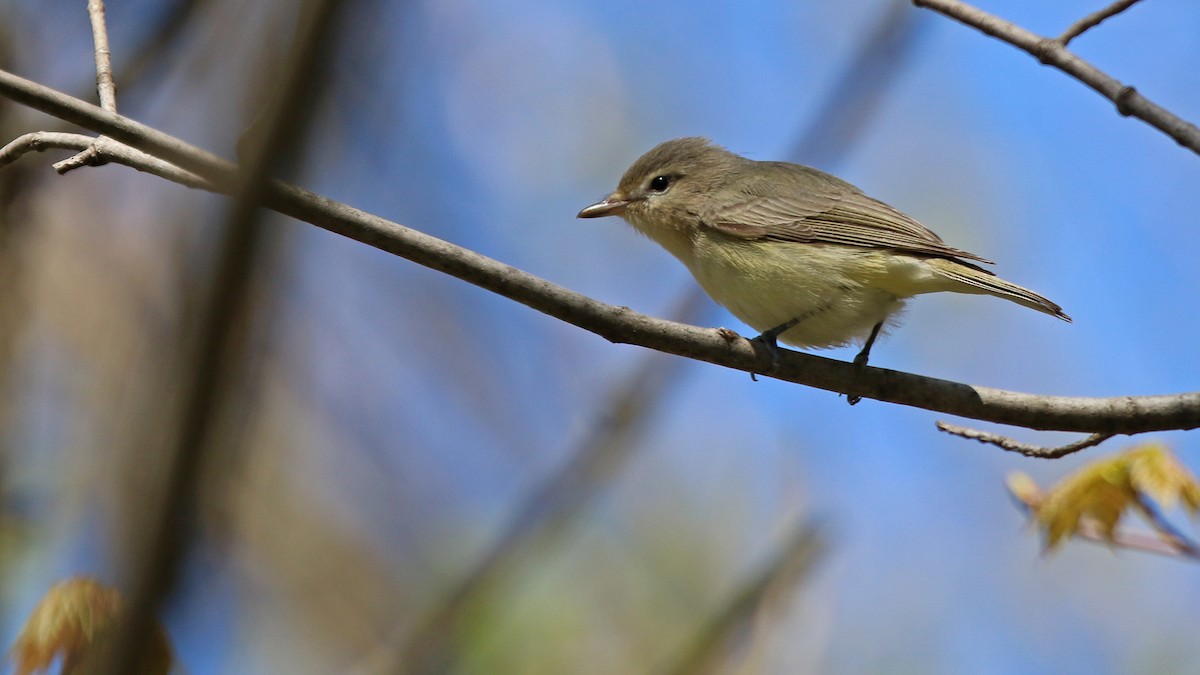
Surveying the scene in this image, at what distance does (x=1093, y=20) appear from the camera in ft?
10.5

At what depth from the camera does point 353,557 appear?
18.8 feet

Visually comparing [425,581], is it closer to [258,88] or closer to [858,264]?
[858,264]

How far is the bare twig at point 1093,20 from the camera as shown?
3.16 meters

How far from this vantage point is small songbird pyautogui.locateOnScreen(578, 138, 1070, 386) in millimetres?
4273

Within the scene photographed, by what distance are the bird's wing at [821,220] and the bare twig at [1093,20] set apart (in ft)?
3.71

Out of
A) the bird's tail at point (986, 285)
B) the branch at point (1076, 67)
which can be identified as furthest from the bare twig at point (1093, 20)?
the bird's tail at point (986, 285)

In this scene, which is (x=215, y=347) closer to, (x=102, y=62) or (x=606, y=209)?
(x=102, y=62)

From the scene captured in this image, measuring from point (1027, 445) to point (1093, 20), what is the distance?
1.35m

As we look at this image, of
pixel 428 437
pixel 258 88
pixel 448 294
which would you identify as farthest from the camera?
pixel 448 294

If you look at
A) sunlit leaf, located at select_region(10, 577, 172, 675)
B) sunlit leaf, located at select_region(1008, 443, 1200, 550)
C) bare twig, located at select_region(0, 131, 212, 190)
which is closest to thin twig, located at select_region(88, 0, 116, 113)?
bare twig, located at select_region(0, 131, 212, 190)

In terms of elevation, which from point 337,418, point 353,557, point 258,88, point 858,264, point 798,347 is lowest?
point 353,557

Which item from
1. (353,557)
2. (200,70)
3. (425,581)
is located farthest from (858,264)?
(353,557)

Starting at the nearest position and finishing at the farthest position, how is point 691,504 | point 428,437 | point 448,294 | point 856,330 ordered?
1. point 856,330
2. point 428,437
3. point 448,294
4. point 691,504

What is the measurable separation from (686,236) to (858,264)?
0.91m
